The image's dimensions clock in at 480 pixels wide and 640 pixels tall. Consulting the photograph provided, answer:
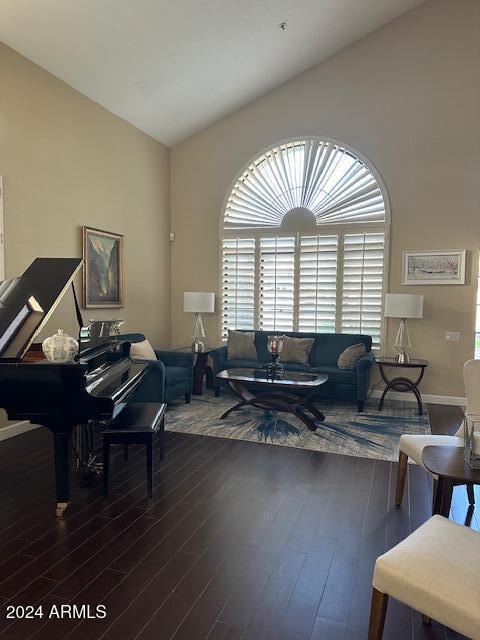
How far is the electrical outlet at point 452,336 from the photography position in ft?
19.5

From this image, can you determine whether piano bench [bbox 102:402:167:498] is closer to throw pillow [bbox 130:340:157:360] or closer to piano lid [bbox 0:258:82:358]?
piano lid [bbox 0:258:82:358]

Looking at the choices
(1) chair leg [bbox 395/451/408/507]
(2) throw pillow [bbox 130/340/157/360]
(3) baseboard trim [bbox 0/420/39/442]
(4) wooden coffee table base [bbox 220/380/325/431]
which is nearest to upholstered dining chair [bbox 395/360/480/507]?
(1) chair leg [bbox 395/451/408/507]

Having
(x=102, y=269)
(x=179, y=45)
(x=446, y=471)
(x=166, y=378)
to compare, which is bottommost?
(x=166, y=378)

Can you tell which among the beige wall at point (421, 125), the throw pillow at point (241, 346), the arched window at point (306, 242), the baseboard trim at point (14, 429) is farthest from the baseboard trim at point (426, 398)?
the baseboard trim at point (14, 429)

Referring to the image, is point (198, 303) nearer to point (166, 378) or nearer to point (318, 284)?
point (166, 378)

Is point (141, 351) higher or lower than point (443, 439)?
higher

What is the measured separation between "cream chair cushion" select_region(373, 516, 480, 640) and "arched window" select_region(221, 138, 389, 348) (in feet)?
15.6

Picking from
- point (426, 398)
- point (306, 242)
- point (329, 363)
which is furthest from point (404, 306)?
point (306, 242)

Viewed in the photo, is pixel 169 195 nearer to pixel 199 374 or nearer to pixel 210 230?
pixel 210 230

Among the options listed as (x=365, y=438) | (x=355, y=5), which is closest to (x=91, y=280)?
(x=365, y=438)

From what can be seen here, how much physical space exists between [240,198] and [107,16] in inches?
127

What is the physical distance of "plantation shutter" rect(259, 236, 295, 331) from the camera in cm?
673

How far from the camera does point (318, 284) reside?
21.5 ft

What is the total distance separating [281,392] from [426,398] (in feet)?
7.35
